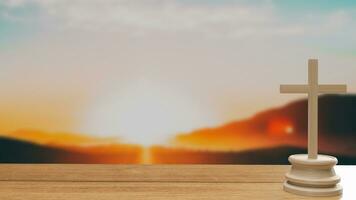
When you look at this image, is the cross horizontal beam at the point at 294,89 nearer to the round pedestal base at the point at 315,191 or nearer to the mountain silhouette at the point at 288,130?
the round pedestal base at the point at 315,191

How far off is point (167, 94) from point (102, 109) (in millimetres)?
194

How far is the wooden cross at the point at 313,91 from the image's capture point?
3.35 feet

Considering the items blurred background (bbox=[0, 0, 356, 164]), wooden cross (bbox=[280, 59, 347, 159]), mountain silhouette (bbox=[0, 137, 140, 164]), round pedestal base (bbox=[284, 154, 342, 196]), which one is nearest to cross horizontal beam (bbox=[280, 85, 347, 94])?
wooden cross (bbox=[280, 59, 347, 159])

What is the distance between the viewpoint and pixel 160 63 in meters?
1.40

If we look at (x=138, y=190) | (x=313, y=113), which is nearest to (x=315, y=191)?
(x=313, y=113)

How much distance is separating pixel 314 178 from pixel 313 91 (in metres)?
0.18

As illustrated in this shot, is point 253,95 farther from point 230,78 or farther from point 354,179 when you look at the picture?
point 354,179

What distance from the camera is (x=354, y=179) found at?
1.18m

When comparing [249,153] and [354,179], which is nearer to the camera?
[354,179]

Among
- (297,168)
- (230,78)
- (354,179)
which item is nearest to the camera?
(297,168)

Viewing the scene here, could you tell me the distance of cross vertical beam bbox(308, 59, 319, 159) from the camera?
3.35 feet

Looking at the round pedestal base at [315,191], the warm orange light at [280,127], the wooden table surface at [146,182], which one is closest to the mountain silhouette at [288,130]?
the warm orange light at [280,127]

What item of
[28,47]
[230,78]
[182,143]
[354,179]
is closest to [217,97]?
[230,78]

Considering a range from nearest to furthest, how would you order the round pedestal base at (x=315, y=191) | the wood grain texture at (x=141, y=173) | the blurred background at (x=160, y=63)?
the round pedestal base at (x=315, y=191)
the wood grain texture at (x=141, y=173)
the blurred background at (x=160, y=63)
